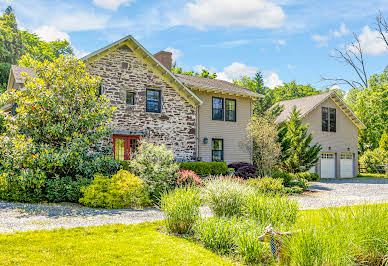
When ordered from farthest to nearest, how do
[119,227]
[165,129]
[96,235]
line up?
[165,129] → [119,227] → [96,235]

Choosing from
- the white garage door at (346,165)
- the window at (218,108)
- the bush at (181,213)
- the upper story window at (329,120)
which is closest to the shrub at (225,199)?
the bush at (181,213)

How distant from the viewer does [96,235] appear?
23.9 feet

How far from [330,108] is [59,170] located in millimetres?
23064

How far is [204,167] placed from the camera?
57.7ft

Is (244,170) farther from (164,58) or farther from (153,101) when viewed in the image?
(164,58)

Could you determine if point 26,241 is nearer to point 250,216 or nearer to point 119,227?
point 119,227

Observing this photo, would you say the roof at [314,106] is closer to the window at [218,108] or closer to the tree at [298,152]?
the tree at [298,152]

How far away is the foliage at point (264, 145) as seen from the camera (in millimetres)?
19219

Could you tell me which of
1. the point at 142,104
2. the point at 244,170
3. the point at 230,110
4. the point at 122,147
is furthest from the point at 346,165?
the point at 122,147

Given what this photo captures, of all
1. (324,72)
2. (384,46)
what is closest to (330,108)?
(324,72)

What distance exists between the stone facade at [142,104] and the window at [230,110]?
2.81 meters

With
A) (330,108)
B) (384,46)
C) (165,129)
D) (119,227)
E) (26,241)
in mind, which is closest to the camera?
(26,241)

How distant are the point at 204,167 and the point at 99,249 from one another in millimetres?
11539

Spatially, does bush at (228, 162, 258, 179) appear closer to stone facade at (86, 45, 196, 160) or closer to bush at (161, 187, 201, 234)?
stone facade at (86, 45, 196, 160)
